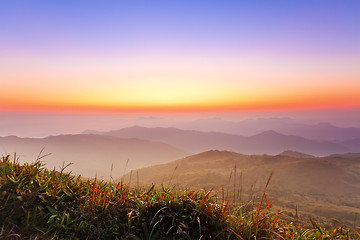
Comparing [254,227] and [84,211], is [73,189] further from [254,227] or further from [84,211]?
[254,227]

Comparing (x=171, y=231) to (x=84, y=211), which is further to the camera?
(x=84, y=211)

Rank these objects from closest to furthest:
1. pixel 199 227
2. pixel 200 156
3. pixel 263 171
→ pixel 199 227
pixel 263 171
pixel 200 156

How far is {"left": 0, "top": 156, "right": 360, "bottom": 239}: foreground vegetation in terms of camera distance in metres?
2.81

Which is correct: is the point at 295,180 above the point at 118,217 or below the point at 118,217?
below

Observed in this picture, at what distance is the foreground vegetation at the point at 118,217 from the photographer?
9.21ft

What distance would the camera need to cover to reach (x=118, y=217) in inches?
120

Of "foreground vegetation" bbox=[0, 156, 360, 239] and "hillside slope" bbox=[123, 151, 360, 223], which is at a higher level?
"foreground vegetation" bbox=[0, 156, 360, 239]

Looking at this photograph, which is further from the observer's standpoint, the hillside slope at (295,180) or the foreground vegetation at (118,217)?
the hillside slope at (295,180)

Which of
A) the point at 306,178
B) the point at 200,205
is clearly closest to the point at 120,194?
the point at 200,205

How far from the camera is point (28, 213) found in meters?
2.81

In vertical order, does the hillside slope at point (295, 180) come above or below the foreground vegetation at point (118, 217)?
below

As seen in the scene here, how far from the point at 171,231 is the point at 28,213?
5.99 feet

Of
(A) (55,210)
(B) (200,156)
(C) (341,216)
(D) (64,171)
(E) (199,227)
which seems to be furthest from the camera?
(B) (200,156)

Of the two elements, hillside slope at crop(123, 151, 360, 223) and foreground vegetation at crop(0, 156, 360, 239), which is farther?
hillside slope at crop(123, 151, 360, 223)
